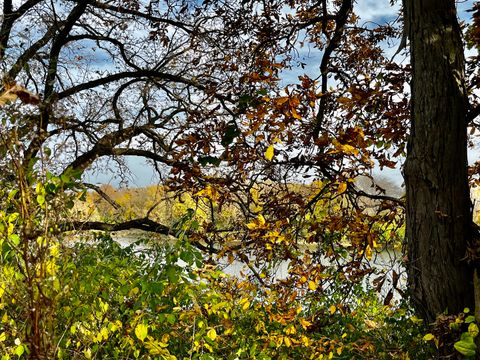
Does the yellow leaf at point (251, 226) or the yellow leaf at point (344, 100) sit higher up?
the yellow leaf at point (344, 100)

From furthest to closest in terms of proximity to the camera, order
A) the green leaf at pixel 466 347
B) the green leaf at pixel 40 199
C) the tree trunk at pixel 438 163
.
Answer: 1. the tree trunk at pixel 438 163
2. the green leaf at pixel 466 347
3. the green leaf at pixel 40 199

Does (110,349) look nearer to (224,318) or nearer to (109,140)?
(224,318)

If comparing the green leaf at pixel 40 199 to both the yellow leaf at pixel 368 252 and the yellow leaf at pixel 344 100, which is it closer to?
the yellow leaf at pixel 344 100

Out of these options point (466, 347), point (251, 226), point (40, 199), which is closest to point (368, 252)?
point (251, 226)

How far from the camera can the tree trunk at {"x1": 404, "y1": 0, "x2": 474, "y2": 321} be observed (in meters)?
3.56

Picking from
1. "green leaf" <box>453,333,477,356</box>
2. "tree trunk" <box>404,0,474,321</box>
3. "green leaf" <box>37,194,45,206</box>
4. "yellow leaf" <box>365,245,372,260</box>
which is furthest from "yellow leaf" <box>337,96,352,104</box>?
"green leaf" <box>37,194,45,206</box>

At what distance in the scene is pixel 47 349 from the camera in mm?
2590

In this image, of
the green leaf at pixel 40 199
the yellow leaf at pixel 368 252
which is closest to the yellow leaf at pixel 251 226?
the yellow leaf at pixel 368 252

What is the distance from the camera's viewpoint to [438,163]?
3.55 m

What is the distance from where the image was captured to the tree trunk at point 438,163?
356cm

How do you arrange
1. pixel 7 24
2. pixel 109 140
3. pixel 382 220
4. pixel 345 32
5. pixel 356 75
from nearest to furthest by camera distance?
1. pixel 382 220
2. pixel 356 75
3. pixel 345 32
4. pixel 7 24
5. pixel 109 140

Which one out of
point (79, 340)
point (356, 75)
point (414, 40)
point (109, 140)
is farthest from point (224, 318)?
point (109, 140)

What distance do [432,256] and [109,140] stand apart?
5265 mm

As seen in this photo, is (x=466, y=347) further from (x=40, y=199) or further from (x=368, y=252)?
(x=40, y=199)
